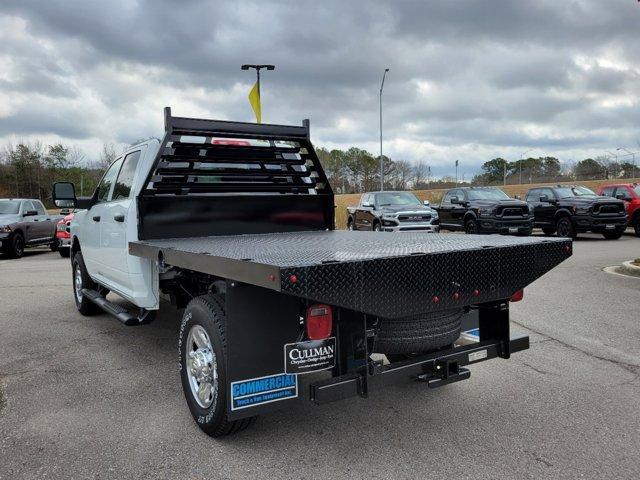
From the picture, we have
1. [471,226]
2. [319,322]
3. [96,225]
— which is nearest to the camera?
[319,322]

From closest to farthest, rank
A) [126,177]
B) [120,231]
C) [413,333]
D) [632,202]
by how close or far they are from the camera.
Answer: [413,333] < [120,231] < [126,177] < [632,202]

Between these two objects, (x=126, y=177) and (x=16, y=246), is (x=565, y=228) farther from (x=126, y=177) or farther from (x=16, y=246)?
(x=16, y=246)

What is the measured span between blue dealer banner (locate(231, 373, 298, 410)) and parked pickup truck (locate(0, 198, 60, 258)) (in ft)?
50.6

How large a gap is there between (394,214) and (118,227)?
1317cm

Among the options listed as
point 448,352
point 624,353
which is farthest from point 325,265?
point 624,353

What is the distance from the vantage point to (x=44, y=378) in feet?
15.8

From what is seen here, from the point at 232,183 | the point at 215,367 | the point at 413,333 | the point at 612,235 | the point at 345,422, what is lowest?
the point at 612,235

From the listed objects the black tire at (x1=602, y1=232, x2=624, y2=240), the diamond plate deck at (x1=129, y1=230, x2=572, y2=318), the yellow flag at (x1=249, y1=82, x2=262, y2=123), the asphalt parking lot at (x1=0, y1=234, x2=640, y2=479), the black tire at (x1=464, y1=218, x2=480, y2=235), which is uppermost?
the yellow flag at (x1=249, y1=82, x2=262, y2=123)

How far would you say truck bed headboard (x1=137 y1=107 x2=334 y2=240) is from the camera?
523cm

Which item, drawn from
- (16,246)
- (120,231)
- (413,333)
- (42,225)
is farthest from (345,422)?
(42,225)

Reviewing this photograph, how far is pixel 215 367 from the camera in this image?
10.8 feet

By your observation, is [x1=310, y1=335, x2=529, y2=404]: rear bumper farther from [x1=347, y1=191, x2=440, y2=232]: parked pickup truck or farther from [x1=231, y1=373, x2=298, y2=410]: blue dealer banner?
[x1=347, y1=191, x2=440, y2=232]: parked pickup truck

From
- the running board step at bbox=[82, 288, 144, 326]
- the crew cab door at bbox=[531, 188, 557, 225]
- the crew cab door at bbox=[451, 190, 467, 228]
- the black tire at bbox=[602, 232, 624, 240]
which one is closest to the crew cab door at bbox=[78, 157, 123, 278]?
the running board step at bbox=[82, 288, 144, 326]

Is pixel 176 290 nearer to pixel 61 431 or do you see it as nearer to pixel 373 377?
pixel 61 431
